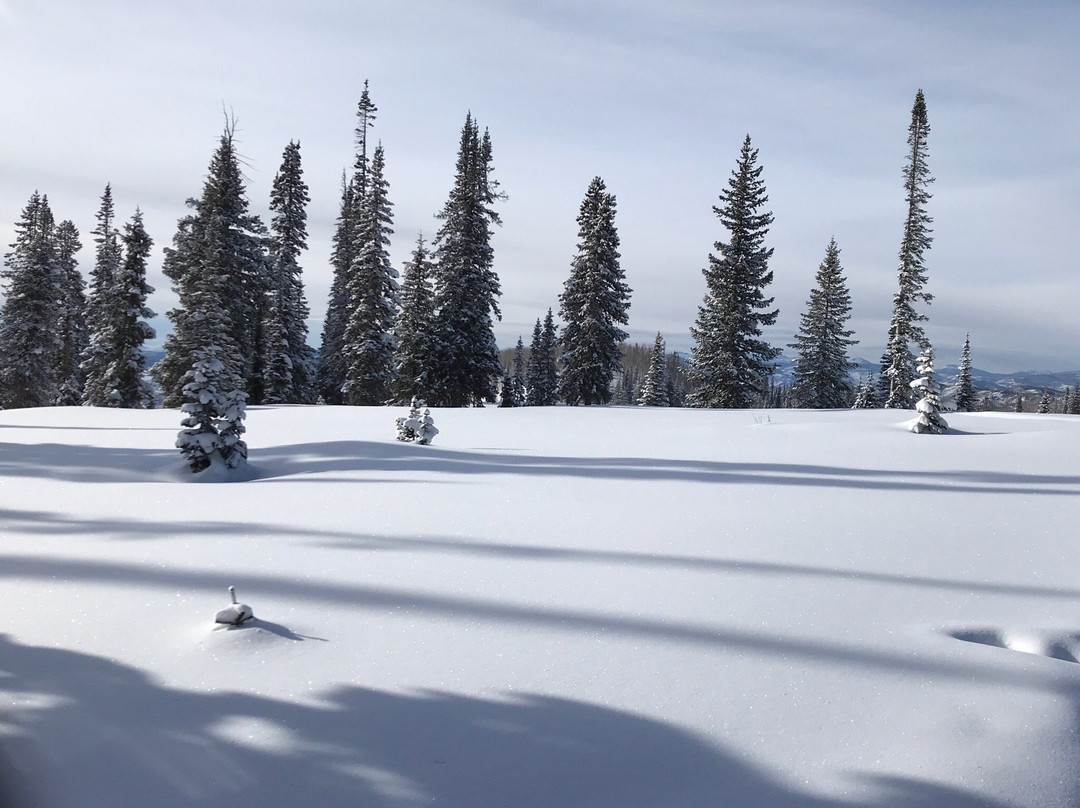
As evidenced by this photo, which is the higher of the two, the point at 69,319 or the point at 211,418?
the point at 69,319

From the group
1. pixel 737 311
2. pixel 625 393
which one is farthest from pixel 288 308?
pixel 625 393

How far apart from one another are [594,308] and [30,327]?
1258 inches

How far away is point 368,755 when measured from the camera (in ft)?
8.13

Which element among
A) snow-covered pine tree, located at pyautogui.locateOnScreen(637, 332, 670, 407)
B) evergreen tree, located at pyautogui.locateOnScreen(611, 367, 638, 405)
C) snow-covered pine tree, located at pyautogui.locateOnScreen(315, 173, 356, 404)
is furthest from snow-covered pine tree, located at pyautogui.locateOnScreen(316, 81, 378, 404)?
evergreen tree, located at pyautogui.locateOnScreen(611, 367, 638, 405)

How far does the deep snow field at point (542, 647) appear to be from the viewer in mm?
2396

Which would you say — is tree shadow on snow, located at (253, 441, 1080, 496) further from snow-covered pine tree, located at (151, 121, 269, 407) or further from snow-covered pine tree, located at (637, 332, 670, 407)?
snow-covered pine tree, located at (637, 332, 670, 407)

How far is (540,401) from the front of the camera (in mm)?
55969

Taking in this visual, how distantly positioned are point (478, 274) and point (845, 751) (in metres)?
32.6

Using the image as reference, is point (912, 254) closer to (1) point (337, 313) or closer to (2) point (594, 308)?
(2) point (594, 308)

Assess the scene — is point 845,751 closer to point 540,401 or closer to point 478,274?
point 478,274

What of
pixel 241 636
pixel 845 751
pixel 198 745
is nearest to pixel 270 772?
pixel 198 745

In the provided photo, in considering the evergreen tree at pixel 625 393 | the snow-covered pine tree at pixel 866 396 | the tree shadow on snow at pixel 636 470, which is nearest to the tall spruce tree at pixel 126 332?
the tree shadow on snow at pixel 636 470

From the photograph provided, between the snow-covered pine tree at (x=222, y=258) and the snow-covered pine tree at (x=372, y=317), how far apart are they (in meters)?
4.97

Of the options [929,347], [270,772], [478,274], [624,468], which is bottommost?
[270,772]
